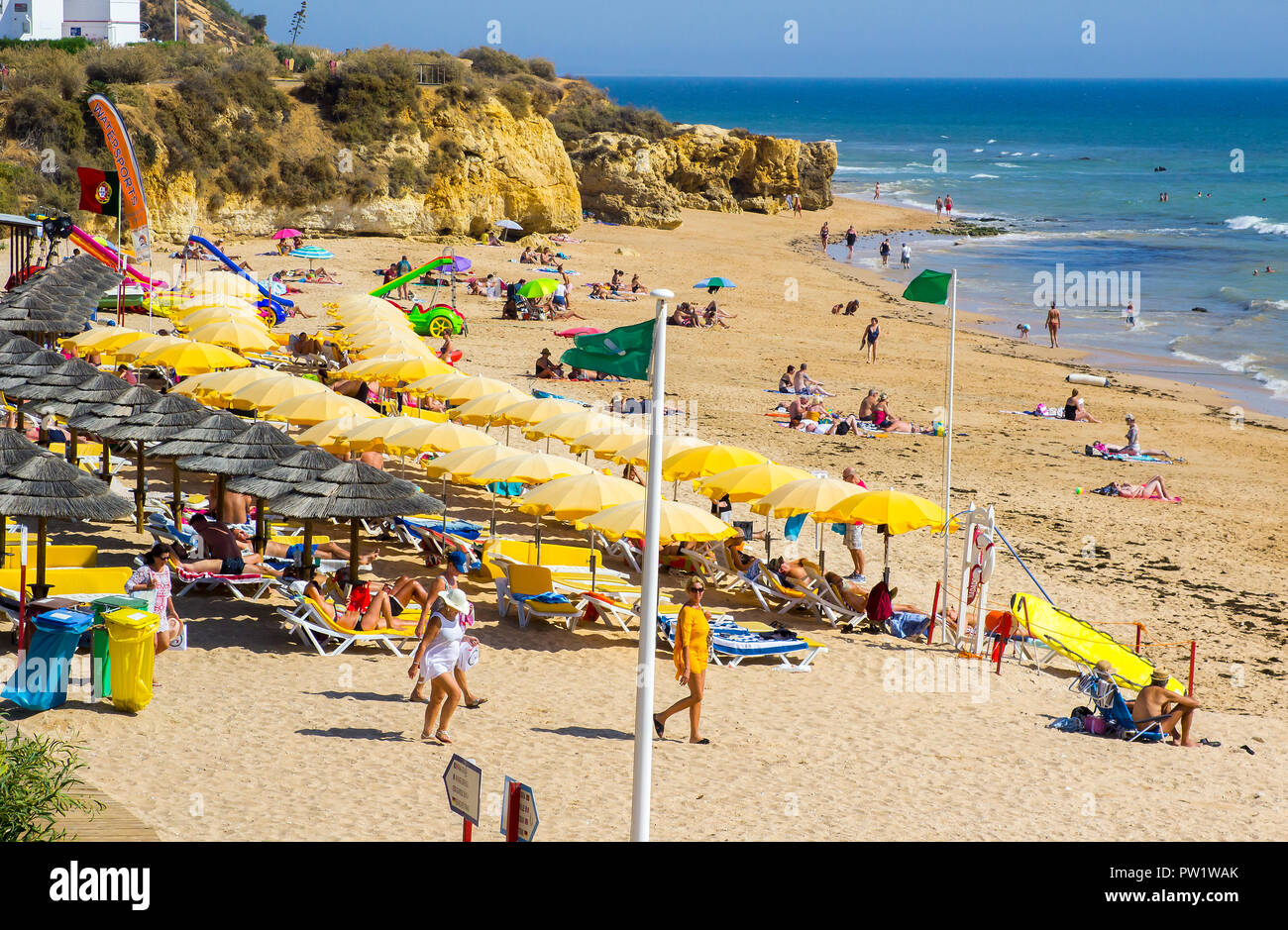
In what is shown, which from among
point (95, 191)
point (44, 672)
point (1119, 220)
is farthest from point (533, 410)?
point (1119, 220)

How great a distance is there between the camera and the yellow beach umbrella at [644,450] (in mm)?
14500

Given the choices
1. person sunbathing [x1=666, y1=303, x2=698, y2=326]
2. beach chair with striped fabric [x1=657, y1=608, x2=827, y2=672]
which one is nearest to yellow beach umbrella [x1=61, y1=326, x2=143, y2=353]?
beach chair with striped fabric [x1=657, y1=608, x2=827, y2=672]

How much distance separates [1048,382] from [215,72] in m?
28.9

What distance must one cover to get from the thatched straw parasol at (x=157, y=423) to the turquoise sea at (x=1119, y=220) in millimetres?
22520

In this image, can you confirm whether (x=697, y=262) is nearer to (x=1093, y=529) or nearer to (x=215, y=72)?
(x=215, y=72)

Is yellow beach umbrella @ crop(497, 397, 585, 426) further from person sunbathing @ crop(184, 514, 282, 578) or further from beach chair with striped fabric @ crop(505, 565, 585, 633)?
person sunbathing @ crop(184, 514, 282, 578)

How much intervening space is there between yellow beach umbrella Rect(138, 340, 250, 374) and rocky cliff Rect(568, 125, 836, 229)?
3800 cm

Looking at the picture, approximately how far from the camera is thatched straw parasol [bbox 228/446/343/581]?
38.5 feet

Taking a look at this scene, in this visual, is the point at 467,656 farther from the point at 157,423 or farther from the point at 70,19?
the point at 70,19

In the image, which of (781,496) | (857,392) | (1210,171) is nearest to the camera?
(781,496)

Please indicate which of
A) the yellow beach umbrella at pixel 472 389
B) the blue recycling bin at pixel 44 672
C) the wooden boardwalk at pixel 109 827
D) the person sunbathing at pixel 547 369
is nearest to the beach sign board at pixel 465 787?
the wooden boardwalk at pixel 109 827

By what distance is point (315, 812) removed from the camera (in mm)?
8047

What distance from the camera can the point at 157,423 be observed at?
1338cm
